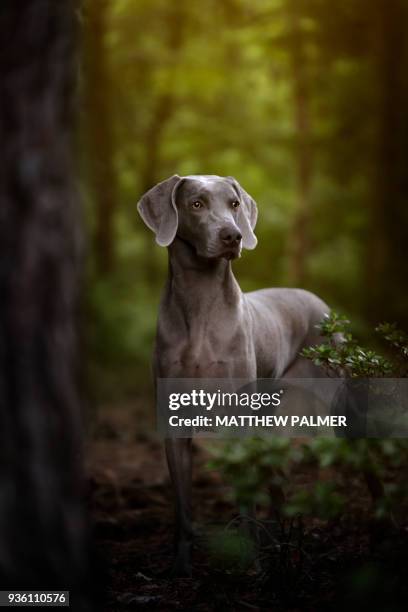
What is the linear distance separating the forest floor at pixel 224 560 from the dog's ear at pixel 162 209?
59.7 inches

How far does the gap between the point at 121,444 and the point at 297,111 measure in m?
9.86

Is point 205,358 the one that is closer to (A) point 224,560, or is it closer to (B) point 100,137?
(A) point 224,560

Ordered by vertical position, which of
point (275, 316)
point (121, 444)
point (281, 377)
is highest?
point (275, 316)

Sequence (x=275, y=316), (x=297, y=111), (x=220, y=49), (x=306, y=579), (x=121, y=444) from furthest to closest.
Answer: (x=220, y=49) → (x=297, y=111) → (x=121, y=444) → (x=275, y=316) → (x=306, y=579)

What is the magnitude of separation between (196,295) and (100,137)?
1117 centimetres

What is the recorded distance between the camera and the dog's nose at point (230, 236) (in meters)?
4.57

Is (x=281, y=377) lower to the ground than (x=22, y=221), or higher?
lower

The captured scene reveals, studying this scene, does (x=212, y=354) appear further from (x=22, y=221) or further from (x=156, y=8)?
(x=156, y=8)

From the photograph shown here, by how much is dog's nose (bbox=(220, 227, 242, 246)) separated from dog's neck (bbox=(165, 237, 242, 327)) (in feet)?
0.85

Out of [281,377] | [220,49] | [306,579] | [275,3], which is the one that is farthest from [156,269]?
[306,579]

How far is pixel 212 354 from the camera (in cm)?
472

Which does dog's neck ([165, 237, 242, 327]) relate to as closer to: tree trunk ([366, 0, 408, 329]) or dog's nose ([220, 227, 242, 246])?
dog's nose ([220, 227, 242, 246])

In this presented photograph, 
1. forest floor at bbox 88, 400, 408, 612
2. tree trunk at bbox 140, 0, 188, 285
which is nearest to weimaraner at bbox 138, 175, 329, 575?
forest floor at bbox 88, 400, 408, 612

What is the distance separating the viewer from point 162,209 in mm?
4879
